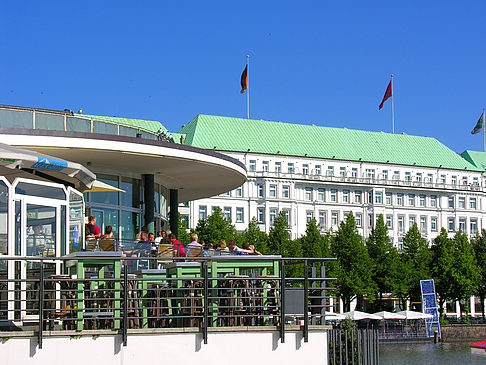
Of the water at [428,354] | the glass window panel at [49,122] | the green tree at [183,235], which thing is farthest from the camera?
the green tree at [183,235]

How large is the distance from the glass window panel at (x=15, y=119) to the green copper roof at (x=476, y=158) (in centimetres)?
11603

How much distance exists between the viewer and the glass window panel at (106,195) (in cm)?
2202

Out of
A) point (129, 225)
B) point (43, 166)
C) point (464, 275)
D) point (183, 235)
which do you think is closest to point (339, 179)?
point (464, 275)

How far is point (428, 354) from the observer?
53844mm

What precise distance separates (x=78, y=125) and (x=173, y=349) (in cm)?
1105

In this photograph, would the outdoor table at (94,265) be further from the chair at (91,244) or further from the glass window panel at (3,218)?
the chair at (91,244)

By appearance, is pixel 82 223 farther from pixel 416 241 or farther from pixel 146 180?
pixel 416 241

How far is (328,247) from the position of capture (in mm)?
82875

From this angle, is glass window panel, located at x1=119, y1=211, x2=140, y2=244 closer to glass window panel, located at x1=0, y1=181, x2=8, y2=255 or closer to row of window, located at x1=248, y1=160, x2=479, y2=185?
glass window panel, located at x1=0, y1=181, x2=8, y2=255

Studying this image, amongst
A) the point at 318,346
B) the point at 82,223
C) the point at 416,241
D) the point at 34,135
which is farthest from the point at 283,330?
the point at 416,241

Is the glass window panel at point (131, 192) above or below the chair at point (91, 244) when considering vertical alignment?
above

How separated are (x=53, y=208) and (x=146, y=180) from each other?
10.1m

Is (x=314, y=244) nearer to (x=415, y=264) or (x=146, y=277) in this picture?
(x=415, y=264)

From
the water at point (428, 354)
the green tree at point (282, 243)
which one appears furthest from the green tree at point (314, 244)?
the water at point (428, 354)
